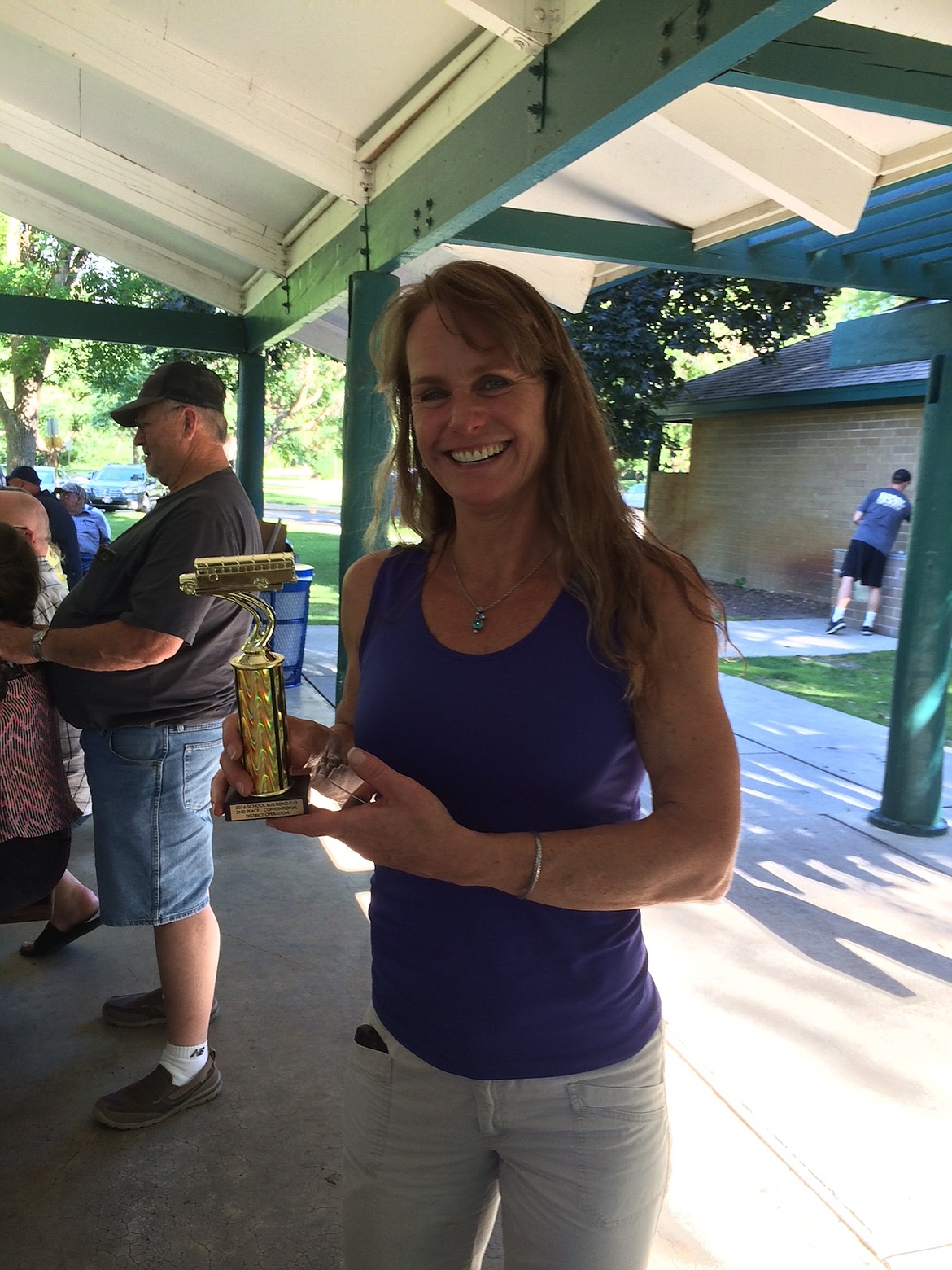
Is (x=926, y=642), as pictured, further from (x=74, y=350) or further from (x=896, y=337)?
(x=74, y=350)

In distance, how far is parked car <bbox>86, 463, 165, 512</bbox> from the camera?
110 ft

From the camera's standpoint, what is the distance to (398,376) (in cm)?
161

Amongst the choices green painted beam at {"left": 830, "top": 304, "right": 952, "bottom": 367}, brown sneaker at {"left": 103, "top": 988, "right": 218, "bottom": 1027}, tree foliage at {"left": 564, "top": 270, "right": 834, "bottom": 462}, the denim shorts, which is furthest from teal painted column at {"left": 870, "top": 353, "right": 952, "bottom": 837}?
the denim shorts

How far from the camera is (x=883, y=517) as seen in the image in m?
12.8

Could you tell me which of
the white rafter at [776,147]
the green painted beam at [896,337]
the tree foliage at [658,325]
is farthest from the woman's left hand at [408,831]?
the tree foliage at [658,325]

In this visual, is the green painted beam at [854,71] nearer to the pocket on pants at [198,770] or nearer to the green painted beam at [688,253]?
the green painted beam at [688,253]

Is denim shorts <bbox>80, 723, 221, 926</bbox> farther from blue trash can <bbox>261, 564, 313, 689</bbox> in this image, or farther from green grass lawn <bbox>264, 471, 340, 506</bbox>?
green grass lawn <bbox>264, 471, 340, 506</bbox>

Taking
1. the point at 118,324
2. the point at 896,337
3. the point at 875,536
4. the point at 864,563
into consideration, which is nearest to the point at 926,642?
the point at 896,337

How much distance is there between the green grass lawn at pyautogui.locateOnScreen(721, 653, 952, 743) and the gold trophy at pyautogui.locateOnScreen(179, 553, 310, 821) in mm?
7788

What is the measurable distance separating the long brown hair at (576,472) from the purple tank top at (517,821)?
4 centimetres

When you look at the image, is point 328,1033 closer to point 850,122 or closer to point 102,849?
point 102,849

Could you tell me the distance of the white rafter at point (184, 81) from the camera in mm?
3572

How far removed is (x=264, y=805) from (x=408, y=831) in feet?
0.93

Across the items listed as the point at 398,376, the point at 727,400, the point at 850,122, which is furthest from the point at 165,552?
the point at 727,400
